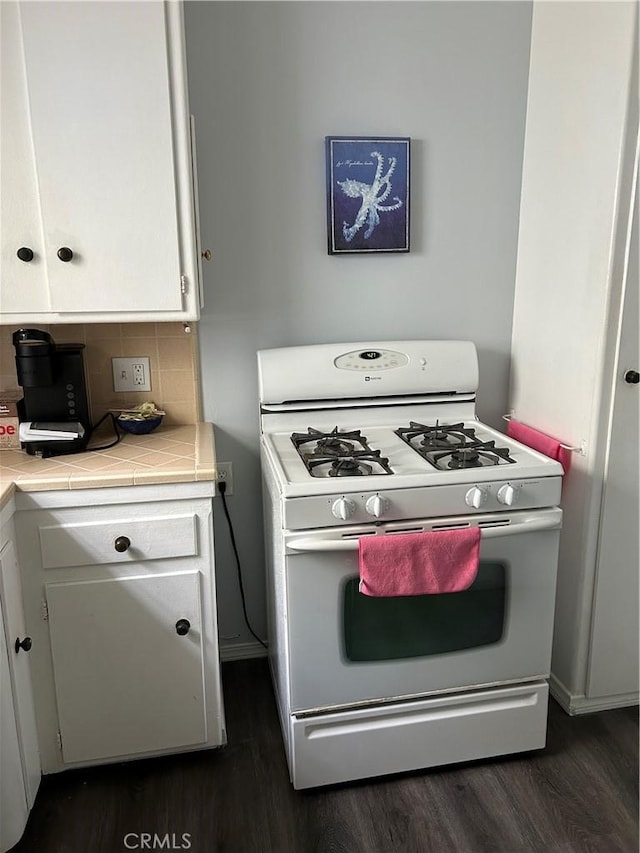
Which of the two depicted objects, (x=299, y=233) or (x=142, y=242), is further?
(x=299, y=233)

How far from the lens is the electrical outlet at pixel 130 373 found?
2.00m

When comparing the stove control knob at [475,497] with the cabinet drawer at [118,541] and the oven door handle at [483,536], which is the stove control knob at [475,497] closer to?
the oven door handle at [483,536]

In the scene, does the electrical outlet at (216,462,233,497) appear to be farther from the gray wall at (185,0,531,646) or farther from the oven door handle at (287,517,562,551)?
the oven door handle at (287,517,562,551)

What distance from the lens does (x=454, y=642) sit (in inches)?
66.6

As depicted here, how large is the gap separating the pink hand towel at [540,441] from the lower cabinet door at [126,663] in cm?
107

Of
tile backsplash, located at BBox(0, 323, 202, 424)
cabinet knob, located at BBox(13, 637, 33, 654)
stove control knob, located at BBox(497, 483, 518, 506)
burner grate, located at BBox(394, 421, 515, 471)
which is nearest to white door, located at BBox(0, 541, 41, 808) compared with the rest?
cabinet knob, located at BBox(13, 637, 33, 654)

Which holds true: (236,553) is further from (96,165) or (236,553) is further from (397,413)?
(96,165)

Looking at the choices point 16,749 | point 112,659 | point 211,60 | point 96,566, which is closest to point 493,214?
point 211,60

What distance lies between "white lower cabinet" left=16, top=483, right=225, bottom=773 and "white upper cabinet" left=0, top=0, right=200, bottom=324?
502 mm

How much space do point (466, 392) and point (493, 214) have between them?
0.59 m

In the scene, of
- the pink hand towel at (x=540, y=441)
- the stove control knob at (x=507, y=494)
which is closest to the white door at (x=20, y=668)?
the stove control knob at (x=507, y=494)

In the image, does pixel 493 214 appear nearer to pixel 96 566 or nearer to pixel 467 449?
pixel 467 449

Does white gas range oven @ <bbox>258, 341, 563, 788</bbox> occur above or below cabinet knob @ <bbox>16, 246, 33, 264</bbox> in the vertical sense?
below

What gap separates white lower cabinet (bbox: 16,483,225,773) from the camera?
160cm
